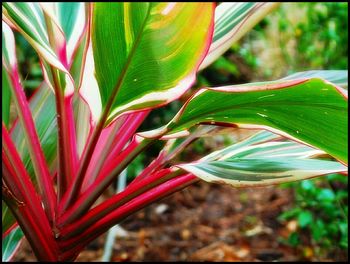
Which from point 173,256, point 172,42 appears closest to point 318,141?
point 172,42

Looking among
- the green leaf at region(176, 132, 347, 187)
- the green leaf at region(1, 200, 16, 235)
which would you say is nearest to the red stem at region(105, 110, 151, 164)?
the green leaf at region(176, 132, 347, 187)

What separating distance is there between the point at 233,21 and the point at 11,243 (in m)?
0.54

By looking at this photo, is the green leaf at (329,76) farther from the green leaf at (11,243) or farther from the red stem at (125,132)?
the green leaf at (11,243)

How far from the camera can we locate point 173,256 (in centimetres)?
133

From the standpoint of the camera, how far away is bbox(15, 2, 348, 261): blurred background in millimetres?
1281

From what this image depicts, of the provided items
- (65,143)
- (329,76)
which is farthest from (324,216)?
(65,143)

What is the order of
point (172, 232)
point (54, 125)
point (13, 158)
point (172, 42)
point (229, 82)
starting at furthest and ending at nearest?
point (229, 82), point (172, 232), point (54, 125), point (13, 158), point (172, 42)

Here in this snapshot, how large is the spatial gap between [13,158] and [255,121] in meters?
0.33

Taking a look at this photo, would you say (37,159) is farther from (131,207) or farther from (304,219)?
(304,219)

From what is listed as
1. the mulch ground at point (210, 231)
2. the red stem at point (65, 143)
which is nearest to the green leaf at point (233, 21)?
the red stem at point (65, 143)

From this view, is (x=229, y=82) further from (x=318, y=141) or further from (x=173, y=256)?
(x=318, y=141)

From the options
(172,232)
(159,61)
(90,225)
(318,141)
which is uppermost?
(159,61)

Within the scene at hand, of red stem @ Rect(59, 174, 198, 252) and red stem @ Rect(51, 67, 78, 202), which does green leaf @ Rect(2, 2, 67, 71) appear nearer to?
red stem @ Rect(51, 67, 78, 202)

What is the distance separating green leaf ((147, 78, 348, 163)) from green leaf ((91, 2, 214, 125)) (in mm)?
50
